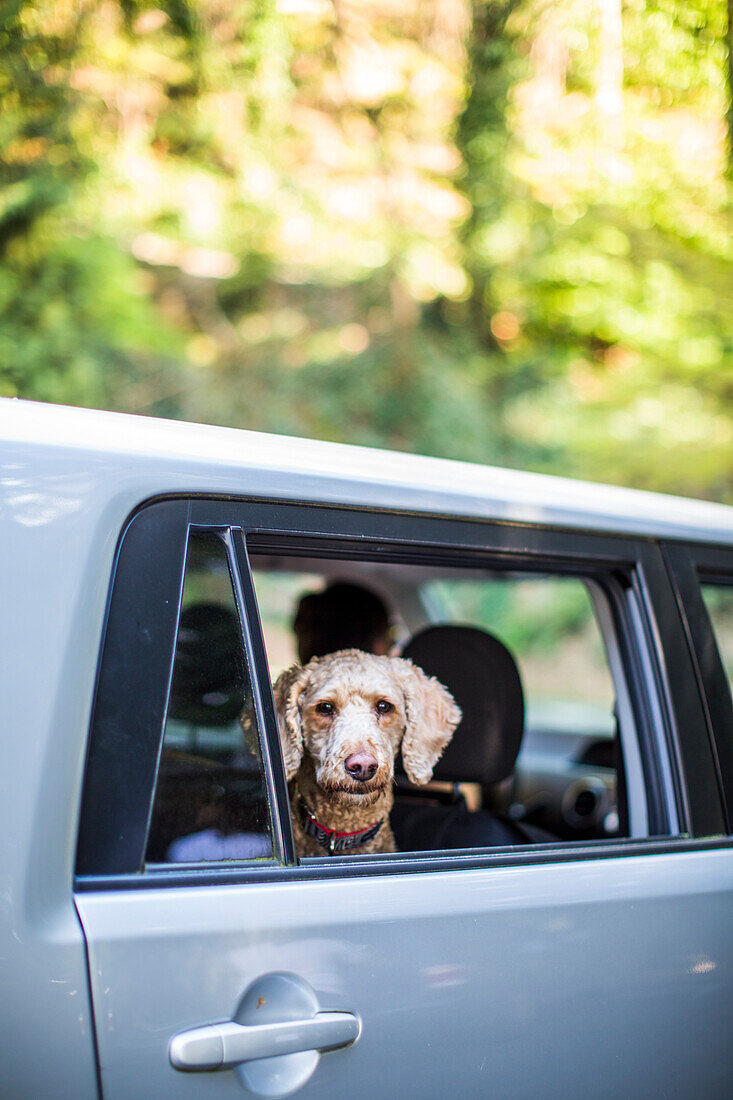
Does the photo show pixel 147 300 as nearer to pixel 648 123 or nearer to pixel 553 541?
pixel 648 123

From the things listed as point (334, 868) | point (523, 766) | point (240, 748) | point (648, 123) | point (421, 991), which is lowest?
point (421, 991)

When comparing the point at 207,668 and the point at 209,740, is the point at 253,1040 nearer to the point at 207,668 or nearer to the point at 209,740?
the point at 209,740

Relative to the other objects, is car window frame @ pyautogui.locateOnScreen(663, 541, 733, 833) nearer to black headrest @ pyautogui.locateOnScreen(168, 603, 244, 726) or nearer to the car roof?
the car roof

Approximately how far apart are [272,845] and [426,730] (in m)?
0.86

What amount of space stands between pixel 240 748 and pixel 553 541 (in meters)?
0.82

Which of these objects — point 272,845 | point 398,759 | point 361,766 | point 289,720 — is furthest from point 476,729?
point 272,845

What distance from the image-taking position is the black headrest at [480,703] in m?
2.21

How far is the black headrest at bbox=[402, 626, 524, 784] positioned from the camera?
2215mm

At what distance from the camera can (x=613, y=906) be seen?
1.68 m

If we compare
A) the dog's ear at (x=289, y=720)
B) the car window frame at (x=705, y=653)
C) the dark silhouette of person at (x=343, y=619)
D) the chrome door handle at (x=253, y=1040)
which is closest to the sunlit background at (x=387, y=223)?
the dark silhouette of person at (x=343, y=619)

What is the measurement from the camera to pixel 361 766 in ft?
6.66

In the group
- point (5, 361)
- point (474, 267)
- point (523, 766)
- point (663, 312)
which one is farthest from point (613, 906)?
point (474, 267)

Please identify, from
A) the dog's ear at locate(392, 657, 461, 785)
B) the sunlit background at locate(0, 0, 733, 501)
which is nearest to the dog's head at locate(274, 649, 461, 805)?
the dog's ear at locate(392, 657, 461, 785)

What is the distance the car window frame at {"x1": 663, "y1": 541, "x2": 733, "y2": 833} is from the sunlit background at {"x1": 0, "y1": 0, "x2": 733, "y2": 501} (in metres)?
3.68
